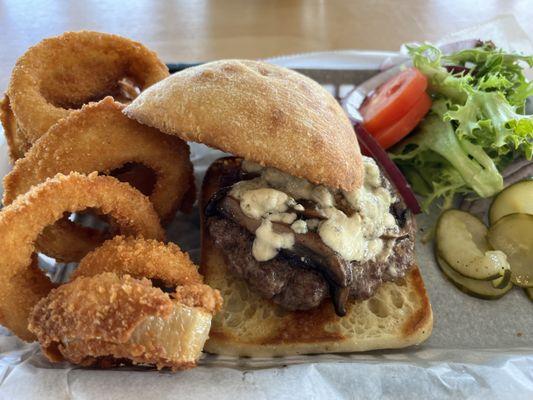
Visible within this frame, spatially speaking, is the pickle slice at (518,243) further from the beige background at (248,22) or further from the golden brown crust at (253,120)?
the beige background at (248,22)

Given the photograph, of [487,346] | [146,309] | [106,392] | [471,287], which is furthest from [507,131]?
[106,392]

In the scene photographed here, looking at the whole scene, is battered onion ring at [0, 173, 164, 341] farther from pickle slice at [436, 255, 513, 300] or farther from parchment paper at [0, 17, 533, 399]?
pickle slice at [436, 255, 513, 300]

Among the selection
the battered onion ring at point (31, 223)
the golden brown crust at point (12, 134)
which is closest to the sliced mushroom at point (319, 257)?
the battered onion ring at point (31, 223)

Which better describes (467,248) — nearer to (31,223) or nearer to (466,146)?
(466,146)

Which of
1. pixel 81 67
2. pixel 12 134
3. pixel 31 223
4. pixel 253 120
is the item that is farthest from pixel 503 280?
pixel 12 134

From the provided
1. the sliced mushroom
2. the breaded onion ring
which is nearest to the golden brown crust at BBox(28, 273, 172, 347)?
the breaded onion ring

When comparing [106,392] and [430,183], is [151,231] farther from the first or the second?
[430,183]
